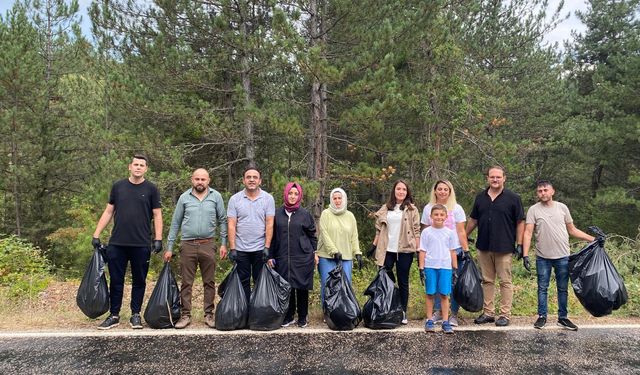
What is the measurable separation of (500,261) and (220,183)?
28.7 feet

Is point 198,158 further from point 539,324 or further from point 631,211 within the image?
point 631,211

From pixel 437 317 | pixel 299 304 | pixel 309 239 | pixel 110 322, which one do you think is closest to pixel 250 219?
pixel 309 239

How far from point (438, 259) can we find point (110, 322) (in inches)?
135

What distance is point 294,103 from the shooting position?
406 inches

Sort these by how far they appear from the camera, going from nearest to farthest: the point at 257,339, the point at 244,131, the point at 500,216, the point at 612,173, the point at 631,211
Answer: the point at 257,339, the point at 500,216, the point at 244,131, the point at 631,211, the point at 612,173

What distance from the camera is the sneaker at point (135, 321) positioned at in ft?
14.4

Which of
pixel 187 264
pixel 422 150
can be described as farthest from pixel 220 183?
pixel 187 264

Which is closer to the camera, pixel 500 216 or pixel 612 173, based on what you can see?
pixel 500 216

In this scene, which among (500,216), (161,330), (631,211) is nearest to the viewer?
(161,330)

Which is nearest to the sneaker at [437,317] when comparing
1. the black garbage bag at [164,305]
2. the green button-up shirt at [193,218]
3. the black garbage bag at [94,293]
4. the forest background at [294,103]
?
the green button-up shirt at [193,218]

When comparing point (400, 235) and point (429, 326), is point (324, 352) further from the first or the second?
point (400, 235)

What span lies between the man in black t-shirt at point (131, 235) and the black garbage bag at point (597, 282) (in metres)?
4.35

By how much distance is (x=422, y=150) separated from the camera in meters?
11.0

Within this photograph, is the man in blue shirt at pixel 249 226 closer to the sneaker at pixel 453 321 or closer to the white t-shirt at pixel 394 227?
the white t-shirt at pixel 394 227
